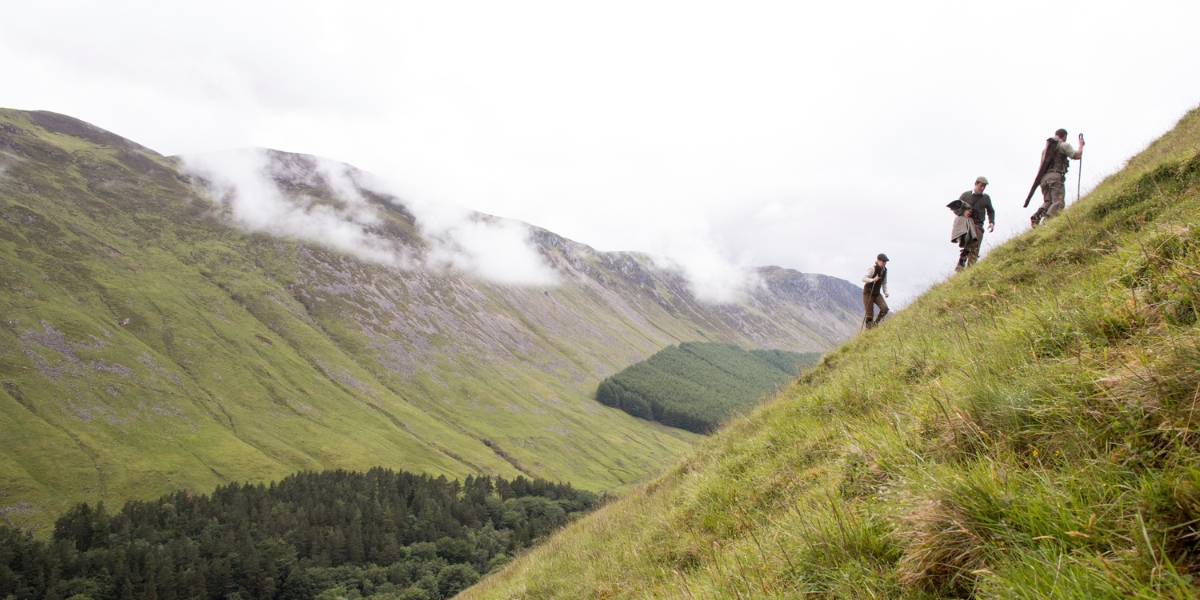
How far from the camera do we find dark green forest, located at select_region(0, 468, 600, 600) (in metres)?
88.1

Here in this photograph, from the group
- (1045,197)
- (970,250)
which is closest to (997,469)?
(970,250)

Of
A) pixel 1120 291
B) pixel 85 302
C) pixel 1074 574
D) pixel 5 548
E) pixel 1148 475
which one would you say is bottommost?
pixel 5 548

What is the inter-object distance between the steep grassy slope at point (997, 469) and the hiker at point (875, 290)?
678cm

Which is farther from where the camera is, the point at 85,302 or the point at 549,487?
Answer: the point at 85,302

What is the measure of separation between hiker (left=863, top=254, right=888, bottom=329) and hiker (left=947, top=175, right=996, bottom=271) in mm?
1928

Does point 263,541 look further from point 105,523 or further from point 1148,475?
point 1148,475

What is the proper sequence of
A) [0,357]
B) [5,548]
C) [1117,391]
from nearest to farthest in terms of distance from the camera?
[1117,391]
[5,548]
[0,357]

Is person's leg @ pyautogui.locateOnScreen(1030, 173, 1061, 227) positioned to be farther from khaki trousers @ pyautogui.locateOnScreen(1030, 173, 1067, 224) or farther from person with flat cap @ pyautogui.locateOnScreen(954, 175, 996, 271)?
person with flat cap @ pyautogui.locateOnScreen(954, 175, 996, 271)

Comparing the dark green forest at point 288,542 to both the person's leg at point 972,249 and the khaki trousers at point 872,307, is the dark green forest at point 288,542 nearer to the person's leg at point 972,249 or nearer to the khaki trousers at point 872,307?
the khaki trousers at point 872,307

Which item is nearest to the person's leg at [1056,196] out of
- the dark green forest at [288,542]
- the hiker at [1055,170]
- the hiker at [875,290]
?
the hiker at [1055,170]

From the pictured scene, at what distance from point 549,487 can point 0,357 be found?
14414 centimetres

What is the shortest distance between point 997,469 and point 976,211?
15370 mm

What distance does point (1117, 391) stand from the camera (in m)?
3.53

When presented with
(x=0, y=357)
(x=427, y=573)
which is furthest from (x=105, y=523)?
(x=0, y=357)
